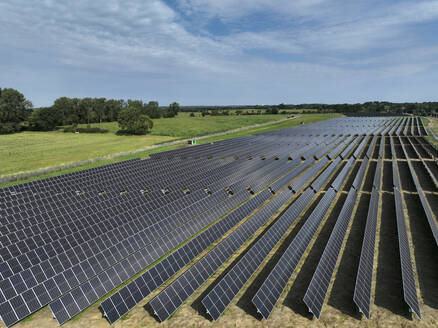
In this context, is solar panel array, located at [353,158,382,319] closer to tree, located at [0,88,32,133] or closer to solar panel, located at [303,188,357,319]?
solar panel, located at [303,188,357,319]

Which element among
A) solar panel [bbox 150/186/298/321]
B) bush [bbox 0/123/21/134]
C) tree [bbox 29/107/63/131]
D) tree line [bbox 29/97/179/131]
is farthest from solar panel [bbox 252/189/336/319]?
tree [bbox 29/107/63/131]

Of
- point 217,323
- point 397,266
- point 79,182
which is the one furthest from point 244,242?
point 79,182

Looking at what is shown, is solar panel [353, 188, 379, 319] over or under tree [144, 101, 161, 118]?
under

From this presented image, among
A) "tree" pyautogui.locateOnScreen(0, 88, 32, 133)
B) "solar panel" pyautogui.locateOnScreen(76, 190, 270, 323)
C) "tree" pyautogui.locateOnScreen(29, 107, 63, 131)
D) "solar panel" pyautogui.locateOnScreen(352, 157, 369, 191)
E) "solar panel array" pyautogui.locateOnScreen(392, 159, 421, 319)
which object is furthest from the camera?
"tree" pyautogui.locateOnScreen(29, 107, 63, 131)

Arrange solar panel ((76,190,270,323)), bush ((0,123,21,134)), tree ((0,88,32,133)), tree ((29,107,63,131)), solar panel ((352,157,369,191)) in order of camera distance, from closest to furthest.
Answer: solar panel ((76,190,270,323)), solar panel ((352,157,369,191)), bush ((0,123,21,134)), tree ((0,88,32,133)), tree ((29,107,63,131))

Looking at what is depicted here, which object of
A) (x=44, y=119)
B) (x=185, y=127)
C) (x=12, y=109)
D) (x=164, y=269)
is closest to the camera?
(x=164, y=269)

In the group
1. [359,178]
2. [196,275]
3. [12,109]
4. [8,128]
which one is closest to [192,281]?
[196,275]

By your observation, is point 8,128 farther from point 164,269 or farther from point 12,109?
point 164,269
